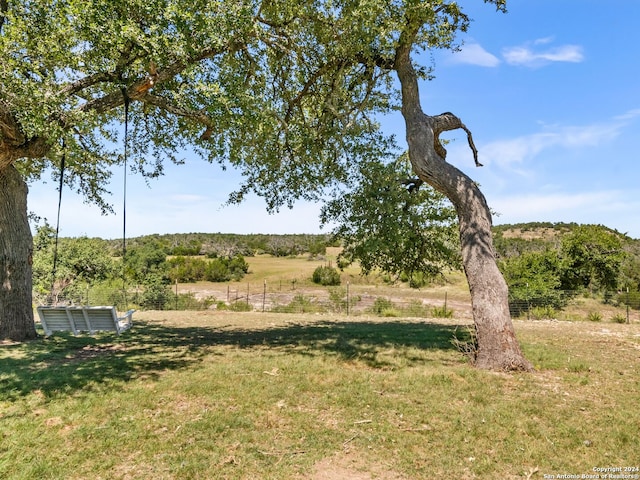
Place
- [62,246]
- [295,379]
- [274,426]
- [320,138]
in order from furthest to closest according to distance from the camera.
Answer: [62,246] < [320,138] < [295,379] < [274,426]

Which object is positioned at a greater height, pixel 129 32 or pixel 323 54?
pixel 323 54

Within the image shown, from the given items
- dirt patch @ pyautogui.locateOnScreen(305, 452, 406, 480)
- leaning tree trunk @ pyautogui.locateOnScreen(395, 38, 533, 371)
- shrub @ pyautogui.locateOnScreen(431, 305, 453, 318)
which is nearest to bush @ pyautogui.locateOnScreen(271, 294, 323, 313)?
shrub @ pyautogui.locateOnScreen(431, 305, 453, 318)

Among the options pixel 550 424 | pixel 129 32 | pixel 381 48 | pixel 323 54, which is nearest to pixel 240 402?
pixel 550 424

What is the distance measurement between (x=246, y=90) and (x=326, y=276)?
3029 cm

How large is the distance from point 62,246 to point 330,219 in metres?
24.9

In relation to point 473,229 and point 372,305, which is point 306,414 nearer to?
point 473,229

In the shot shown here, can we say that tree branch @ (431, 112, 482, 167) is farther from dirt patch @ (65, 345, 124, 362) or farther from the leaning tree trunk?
dirt patch @ (65, 345, 124, 362)

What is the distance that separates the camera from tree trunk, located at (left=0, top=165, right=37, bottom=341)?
907 centimetres

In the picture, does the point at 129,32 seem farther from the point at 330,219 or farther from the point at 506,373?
the point at 506,373

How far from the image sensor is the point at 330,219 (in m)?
10.2

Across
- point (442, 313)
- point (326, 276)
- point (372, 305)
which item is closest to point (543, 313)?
point (442, 313)

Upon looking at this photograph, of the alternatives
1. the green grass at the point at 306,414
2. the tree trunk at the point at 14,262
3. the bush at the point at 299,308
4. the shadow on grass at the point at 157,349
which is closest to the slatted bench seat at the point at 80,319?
the shadow on grass at the point at 157,349

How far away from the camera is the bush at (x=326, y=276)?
1500 inches

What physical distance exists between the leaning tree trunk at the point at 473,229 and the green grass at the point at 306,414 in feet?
1.73
